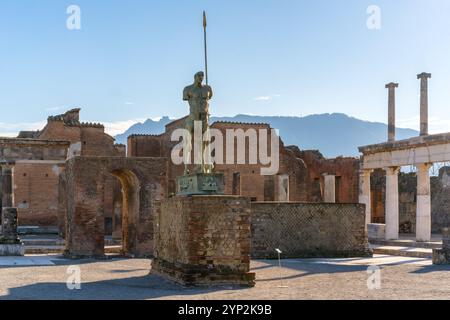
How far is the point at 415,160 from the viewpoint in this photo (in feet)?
82.9

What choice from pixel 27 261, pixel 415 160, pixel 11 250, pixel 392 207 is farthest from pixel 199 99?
pixel 392 207

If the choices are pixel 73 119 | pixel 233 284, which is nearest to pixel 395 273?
pixel 233 284

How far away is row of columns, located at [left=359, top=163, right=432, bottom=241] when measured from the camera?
24.8 metres

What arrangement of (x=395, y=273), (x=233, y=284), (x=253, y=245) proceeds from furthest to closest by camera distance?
(x=253, y=245) < (x=395, y=273) < (x=233, y=284)

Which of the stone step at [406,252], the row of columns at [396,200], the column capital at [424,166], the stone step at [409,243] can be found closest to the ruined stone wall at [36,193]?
the row of columns at [396,200]

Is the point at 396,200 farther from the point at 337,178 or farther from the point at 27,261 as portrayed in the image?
the point at 27,261

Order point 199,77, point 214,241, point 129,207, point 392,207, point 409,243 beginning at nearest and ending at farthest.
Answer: point 214,241, point 199,77, point 129,207, point 409,243, point 392,207

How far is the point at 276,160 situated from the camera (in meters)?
36.4

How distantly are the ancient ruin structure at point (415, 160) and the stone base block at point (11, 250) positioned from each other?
45.7 feet

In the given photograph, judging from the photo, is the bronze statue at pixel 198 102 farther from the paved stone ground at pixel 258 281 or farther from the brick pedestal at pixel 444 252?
the brick pedestal at pixel 444 252

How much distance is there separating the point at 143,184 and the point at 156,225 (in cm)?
528

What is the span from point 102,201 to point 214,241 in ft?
27.6
